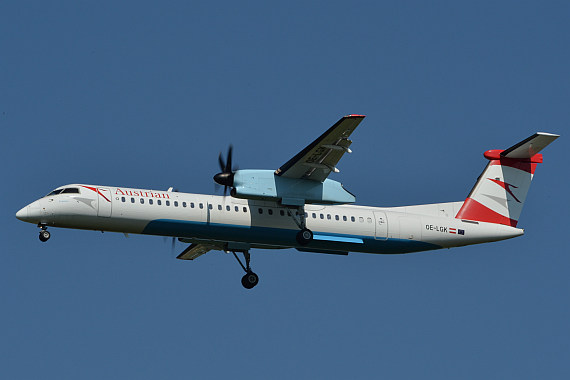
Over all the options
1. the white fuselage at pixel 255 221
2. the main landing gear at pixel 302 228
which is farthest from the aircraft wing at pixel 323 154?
the white fuselage at pixel 255 221

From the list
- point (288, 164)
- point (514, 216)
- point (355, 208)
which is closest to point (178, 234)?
point (288, 164)

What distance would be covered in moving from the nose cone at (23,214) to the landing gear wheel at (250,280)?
701 centimetres

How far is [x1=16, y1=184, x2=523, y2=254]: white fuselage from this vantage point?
78.6ft

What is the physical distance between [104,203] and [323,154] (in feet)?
20.3

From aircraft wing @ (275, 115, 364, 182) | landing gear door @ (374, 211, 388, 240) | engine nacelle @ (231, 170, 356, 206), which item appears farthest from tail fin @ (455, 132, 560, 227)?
aircraft wing @ (275, 115, 364, 182)

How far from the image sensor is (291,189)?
2520 cm

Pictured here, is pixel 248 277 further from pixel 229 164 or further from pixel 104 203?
pixel 104 203

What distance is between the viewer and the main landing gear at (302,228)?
83.9ft

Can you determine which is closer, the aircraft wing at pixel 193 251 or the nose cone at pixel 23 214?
the nose cone at pixel 23 214

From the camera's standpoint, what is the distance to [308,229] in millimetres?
25891

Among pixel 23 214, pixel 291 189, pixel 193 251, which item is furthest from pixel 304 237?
pixel 23 214

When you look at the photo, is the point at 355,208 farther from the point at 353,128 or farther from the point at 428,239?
the point at 353,128

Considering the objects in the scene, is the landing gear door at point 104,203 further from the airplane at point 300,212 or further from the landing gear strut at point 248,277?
the landing gear strut at point 248,277

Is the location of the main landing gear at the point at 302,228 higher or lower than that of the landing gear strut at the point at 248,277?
higher
